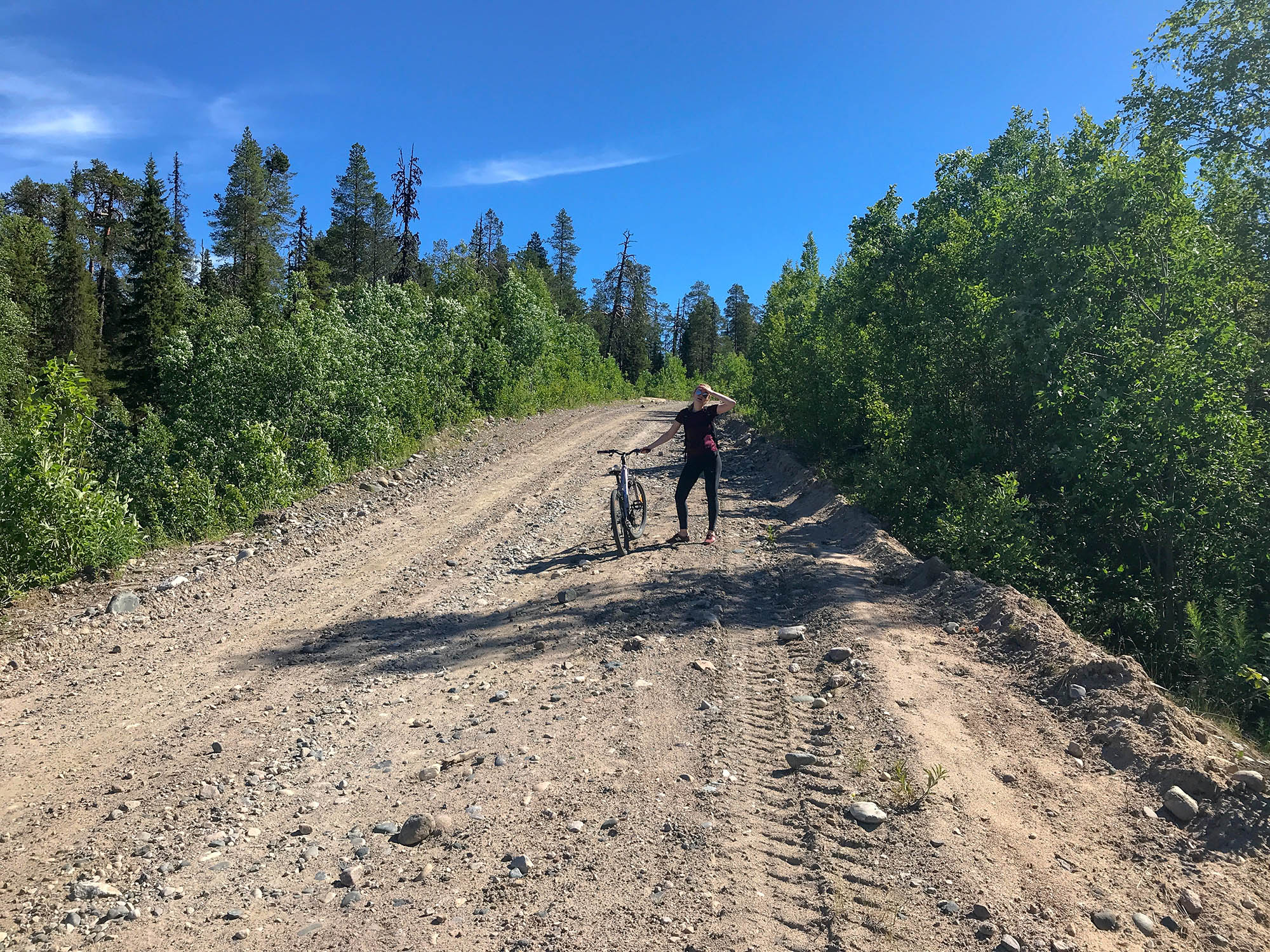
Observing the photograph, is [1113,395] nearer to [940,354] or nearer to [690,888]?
[940,354]

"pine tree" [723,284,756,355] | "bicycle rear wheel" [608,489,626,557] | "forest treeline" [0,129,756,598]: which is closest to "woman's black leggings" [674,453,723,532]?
"bicycle rear wheel" [608,489,626,557]

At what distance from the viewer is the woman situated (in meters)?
8.99

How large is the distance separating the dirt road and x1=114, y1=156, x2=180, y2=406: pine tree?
3001 centimetres

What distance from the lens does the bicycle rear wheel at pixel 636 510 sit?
9547 mm

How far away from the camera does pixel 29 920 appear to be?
2.95 metres

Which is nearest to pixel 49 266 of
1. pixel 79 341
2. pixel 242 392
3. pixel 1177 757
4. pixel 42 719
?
pixel 79 341

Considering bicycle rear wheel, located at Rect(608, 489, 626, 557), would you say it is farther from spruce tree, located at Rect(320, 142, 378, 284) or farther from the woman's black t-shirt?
spruce tree, located at Rect(320, 142, 378, 284)

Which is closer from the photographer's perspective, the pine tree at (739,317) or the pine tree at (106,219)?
the pine tree at (106,219)

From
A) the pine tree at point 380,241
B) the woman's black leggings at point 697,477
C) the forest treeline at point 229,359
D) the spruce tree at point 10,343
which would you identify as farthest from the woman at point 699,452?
the pine tree at point 380,241

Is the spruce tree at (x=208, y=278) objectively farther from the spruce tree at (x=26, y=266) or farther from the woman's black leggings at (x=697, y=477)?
the woman's black leggings at (x=697, y=477)

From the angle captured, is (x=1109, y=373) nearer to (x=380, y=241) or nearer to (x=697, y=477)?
(x=697, y=477)

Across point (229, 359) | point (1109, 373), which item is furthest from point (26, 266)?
point (1109, 373)

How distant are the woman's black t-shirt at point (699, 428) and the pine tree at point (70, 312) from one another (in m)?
39.1

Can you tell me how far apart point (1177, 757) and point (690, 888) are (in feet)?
9.56
